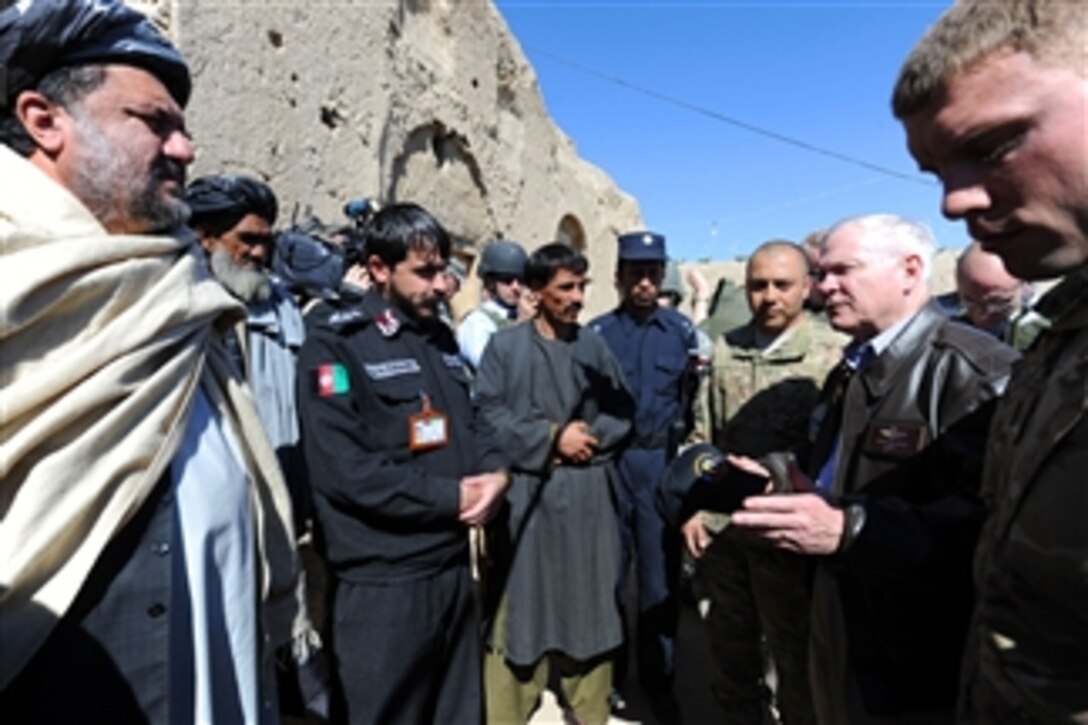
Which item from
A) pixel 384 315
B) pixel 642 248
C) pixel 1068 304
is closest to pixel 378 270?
pixel 384 315

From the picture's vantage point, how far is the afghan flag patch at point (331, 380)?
84.3 inches

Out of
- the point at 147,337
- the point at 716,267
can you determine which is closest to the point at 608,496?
the point at 147,337

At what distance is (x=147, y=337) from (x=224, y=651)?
0.58 meters

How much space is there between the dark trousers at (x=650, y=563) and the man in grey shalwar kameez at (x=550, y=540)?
0.54m

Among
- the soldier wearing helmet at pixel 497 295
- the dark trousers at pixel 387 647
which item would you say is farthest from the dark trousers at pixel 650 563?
the dark trousers at pixel 387 647

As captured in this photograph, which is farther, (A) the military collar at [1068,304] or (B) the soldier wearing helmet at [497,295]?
(B) the soldier wearing helmet at [497,295]

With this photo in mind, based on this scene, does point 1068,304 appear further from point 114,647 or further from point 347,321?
point 347,321

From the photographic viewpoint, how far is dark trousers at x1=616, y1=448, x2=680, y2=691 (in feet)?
11.3

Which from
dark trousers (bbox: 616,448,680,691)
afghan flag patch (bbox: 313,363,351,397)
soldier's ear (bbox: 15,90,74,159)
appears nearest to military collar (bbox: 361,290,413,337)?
afghan flag patch (bbox: 313,363,351,397)

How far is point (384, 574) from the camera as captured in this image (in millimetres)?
2162

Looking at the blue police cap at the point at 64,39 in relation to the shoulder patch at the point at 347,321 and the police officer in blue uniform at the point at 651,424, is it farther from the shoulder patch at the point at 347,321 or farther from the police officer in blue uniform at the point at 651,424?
the police officer in blue uniform at the point at 651,424

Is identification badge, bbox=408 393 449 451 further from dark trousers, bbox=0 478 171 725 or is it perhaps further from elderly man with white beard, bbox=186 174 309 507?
dark trousers, bbox=0 478 171 725

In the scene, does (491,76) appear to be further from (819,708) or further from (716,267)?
(716,267)

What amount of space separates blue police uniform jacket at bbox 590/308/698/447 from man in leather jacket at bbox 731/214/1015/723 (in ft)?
5.24
